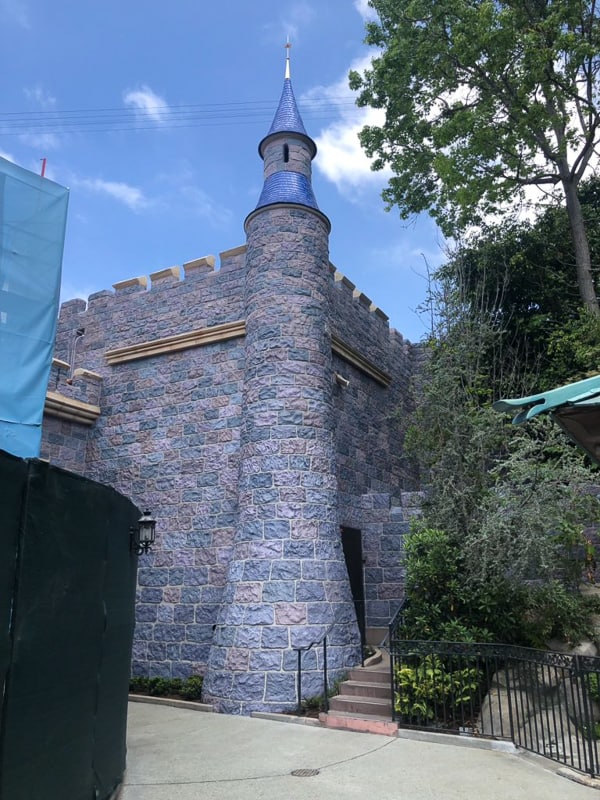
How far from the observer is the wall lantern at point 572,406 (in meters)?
3.10

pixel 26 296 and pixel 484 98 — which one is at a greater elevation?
pixel 484 98

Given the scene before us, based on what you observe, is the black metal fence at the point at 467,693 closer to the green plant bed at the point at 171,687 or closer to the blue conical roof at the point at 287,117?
the green plant bed at the point at 171,687

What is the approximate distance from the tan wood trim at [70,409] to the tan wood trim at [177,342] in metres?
1.09

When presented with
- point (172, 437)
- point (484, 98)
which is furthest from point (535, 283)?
point (172, 437)

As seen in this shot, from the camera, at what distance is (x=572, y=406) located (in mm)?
3115

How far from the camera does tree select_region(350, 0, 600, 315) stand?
40.7ft

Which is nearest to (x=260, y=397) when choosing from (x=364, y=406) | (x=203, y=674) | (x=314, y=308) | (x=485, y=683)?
(x=314, y=308)

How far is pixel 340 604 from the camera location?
8953 millimetres

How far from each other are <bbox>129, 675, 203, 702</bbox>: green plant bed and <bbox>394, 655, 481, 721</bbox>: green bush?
11.3 ft

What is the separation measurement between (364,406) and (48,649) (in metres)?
9.87

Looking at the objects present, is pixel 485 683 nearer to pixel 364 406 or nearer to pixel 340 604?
pixel 340 604

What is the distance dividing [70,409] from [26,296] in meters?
4.51

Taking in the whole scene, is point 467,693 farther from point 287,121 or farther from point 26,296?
point 287,121

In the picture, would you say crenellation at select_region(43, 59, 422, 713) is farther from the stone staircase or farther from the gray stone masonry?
the stone staircase
